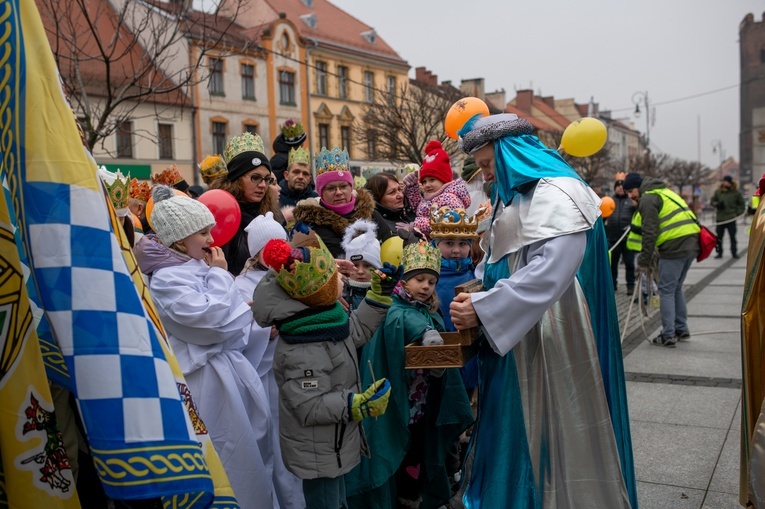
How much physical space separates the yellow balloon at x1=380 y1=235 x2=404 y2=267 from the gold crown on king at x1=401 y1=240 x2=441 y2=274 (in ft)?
1.70

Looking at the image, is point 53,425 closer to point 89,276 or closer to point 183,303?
point 89,276

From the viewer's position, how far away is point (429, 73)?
4934 cm

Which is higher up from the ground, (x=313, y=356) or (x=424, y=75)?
(x=424, y=75)

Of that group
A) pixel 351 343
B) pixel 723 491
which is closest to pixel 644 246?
pixel 723 491

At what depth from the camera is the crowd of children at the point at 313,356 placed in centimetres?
309

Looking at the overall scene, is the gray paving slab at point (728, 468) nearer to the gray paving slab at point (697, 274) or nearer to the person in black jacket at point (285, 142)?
the person in black jacket at point (285, 142)

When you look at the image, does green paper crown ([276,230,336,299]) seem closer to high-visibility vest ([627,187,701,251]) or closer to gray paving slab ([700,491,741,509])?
gray paving slab ([700,491,741,509])

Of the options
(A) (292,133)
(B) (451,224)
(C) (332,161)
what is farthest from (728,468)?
(A) (292,133)

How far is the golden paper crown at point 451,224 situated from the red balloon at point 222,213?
1.19 metres

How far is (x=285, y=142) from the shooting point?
643 cm

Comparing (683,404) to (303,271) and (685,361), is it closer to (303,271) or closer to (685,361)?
(685,361)

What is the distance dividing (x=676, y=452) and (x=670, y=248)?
390 cm

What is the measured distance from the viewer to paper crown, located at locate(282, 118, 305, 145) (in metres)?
6.26

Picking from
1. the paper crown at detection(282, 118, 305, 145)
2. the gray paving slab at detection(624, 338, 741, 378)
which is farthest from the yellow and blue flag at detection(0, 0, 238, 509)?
the gray paving slab at detection(624, 338, 741, 378)
